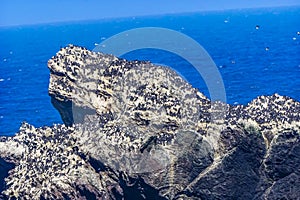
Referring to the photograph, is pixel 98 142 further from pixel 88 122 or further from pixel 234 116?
pixel 234 116

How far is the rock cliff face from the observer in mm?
17797

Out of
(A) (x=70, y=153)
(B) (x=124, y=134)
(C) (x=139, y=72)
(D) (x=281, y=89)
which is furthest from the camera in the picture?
(D) (x=281, y=89)

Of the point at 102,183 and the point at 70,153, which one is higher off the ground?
the point at 70,153

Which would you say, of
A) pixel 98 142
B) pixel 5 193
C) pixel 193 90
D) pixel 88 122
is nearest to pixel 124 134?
pixel 98 142

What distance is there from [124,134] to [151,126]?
122 cm

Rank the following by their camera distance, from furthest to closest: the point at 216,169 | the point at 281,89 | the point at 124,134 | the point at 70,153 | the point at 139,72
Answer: the point at 281,89
the point at 139,72
the point at 70,153
the point at 124,134
the point at 216,169

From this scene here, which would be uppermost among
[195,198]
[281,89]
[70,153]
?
[281,89]

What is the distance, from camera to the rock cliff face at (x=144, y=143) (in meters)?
17.8

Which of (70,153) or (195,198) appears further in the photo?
(70,153)

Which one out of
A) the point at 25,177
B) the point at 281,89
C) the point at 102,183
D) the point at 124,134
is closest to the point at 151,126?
the point at 124,134

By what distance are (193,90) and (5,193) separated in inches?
378

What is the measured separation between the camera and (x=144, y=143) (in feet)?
61.1

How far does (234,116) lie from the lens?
834 inches

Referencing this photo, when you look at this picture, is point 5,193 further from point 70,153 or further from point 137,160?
point 137,160
